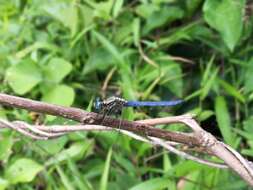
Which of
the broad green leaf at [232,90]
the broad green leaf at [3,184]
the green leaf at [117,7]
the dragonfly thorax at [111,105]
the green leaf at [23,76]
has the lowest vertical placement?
the broad green leaf at [3,184]

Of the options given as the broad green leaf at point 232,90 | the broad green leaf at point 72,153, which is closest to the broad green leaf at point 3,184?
the broad green leaf at point 72,153

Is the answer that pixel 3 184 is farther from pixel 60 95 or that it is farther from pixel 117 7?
pixel 117 7

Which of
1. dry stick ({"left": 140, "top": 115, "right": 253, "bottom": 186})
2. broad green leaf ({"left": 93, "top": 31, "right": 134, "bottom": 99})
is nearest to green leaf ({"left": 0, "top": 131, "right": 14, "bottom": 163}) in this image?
broad green leaf ({"left": 93, "top": 31, "right": 134, "bottom": 99})

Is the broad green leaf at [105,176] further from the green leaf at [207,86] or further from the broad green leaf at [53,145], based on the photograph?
the green leaf at [207,86]

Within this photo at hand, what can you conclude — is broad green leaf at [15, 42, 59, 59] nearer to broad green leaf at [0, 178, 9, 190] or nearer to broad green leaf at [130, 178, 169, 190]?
broad green leaf at [0, 178, 9, 190]

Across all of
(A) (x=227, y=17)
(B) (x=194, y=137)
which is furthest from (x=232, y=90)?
(B) (x=194, y=137)
